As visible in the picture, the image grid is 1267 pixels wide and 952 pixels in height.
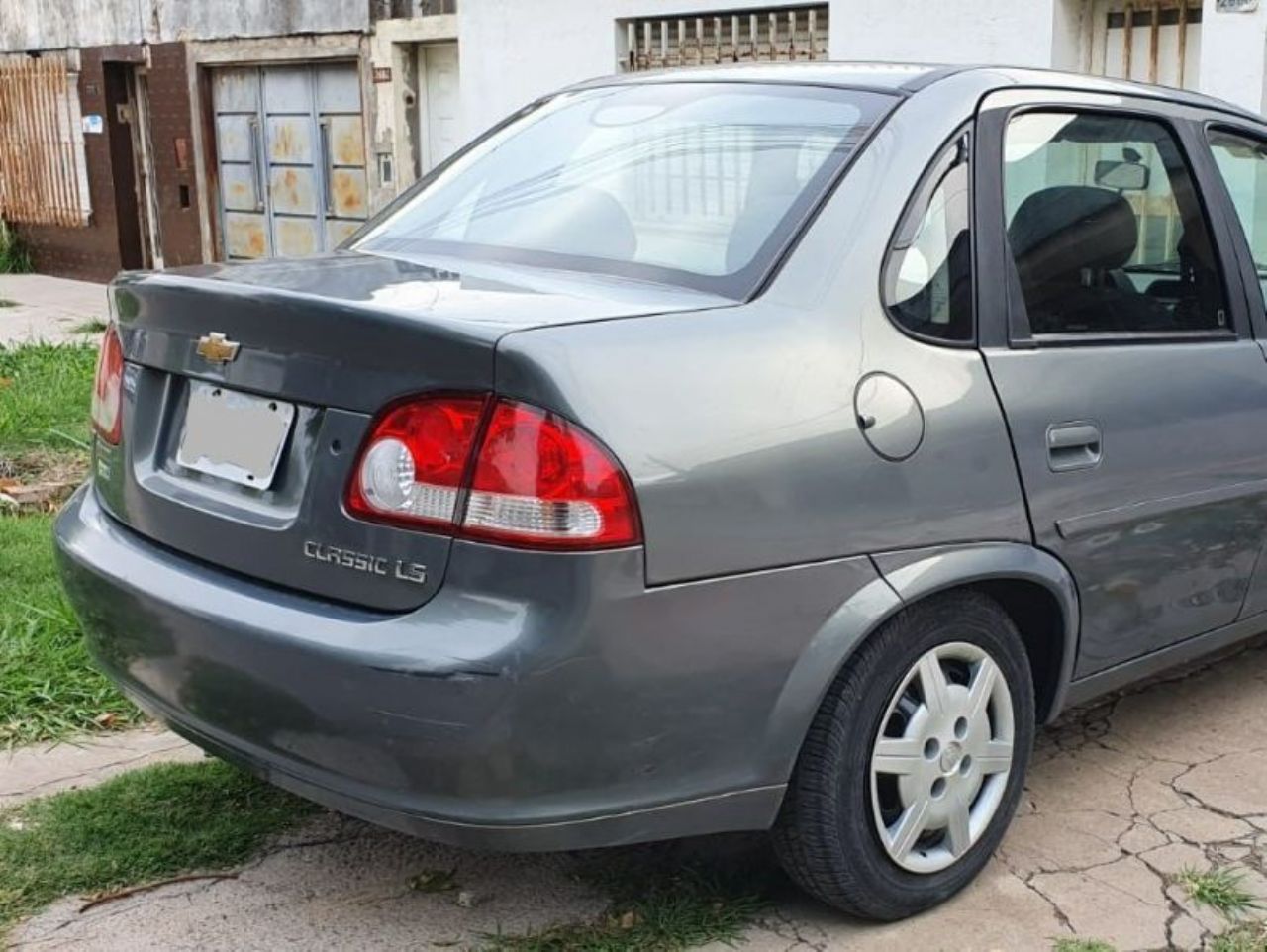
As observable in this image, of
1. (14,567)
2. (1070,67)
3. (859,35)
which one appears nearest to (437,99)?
(859,35)

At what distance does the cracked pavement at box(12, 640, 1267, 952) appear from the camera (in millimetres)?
3010

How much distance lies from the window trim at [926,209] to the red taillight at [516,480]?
734mm

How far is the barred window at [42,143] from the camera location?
15.4 metres

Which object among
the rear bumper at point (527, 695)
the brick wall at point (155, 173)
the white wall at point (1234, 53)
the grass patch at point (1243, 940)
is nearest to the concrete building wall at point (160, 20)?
the brick wall at point (155, 173)

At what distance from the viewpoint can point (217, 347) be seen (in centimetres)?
286

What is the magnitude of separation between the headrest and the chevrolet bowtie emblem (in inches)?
60.6

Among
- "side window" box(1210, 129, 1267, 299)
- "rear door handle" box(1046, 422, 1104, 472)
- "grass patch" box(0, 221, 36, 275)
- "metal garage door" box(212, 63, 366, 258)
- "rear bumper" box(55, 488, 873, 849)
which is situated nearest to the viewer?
"rear bumper" box(55, 488, 873, 849)

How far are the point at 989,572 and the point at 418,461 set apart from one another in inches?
43.7

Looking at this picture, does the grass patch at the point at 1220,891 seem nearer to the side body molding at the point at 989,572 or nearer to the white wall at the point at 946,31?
the side body molding at the point at 989,572

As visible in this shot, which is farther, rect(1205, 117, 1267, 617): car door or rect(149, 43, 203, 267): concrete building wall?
rect(149, 43, 203, 267): concrete building wall

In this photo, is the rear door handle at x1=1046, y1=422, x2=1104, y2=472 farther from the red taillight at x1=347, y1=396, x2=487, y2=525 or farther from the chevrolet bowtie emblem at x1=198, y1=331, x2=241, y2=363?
the chevrolet bowtie emblem at x1=198, y1=331, x2=241, y2=363

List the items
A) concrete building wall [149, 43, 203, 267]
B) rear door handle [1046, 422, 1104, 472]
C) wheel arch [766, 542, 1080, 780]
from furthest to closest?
concrete building wall [149, 43, 203, 267]
rear door handle [1046, 422, 1104, 472]
wheel arch [766, 542, 1080, 780]

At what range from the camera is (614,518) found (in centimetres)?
247

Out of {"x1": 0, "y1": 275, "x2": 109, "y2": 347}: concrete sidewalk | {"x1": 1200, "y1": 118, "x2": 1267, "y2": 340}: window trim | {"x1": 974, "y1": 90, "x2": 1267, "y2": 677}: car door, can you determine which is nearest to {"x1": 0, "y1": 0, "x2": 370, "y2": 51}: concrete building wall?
{"x1": 0, "y1": 275, "x2": 109, "y2": 347}: concrete sidewalk
